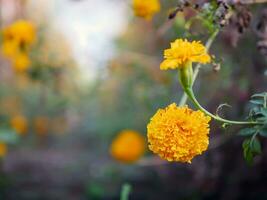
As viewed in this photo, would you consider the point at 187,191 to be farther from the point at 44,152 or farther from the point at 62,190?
the point at 44,152

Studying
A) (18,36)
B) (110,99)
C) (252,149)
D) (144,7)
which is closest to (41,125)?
(110,99)

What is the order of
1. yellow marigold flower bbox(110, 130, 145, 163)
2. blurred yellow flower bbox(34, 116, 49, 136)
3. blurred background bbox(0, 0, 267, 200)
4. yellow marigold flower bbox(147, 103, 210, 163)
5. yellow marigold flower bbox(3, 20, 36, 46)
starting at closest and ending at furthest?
yellow marigold flower bbox(147, 103, 210, 163) → yellow marigold flower bbox(3, 20, 36, 46) → blurred background bbox(0, 0, 267, 200) → yellow marigold flower bbox(110, 130, 145, 163) → blurred yellow flower bbox(34, 116, 49, 136)

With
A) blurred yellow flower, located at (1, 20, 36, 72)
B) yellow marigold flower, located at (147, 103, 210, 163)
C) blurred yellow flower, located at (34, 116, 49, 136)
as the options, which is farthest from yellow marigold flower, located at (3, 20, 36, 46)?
blurred yellow flower, located at (34, 116, 49, 136)

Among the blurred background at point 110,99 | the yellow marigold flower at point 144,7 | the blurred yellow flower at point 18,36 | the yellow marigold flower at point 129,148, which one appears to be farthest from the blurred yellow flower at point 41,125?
the yellow marigold flower at point 144,7

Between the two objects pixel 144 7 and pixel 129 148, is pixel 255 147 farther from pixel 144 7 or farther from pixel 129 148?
pixel 129 148

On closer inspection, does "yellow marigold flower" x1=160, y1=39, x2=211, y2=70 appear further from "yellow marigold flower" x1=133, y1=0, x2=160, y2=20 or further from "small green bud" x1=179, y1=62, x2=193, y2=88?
"yellow marigold flower" x1=133, y1=0, x2=160, y2=20

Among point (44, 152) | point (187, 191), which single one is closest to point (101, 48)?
point (187, 191)
